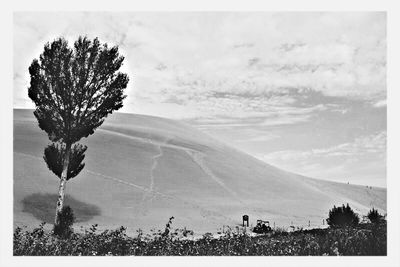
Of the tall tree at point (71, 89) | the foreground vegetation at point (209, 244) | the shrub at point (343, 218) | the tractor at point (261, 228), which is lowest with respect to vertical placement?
the foreground vegetation at point (209, 244)

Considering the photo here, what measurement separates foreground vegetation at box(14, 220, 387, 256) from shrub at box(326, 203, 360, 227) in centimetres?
41

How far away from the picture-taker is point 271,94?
18391mm

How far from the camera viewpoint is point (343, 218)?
16891 mm

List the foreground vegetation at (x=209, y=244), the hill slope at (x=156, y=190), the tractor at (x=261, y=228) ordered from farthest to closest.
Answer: the hill slope at (x=156, y=190)
the tractor at (x=261, y=228)
the foreground vegetation at (x=209, y=244)

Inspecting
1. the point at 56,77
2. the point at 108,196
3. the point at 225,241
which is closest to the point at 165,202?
the point at 108,196

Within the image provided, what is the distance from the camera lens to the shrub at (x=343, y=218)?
16547 millimetres

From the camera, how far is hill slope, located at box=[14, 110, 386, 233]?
17.9 metres

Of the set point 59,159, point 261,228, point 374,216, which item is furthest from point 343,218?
point 59,159

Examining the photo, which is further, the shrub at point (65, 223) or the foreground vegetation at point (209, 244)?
the shrub at point (65, 223)

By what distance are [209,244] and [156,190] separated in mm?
6413

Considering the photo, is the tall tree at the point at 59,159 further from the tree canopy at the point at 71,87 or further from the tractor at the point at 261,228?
the tractor at the point at 261,228

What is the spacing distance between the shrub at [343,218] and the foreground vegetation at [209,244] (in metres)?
0.41

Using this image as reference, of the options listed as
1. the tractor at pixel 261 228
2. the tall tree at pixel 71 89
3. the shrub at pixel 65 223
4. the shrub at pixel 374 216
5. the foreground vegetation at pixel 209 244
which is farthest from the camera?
the tractor at pixel 261 228

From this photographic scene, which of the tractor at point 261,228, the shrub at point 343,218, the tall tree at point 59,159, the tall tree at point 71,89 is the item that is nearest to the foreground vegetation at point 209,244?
the shrub at point 343,218
